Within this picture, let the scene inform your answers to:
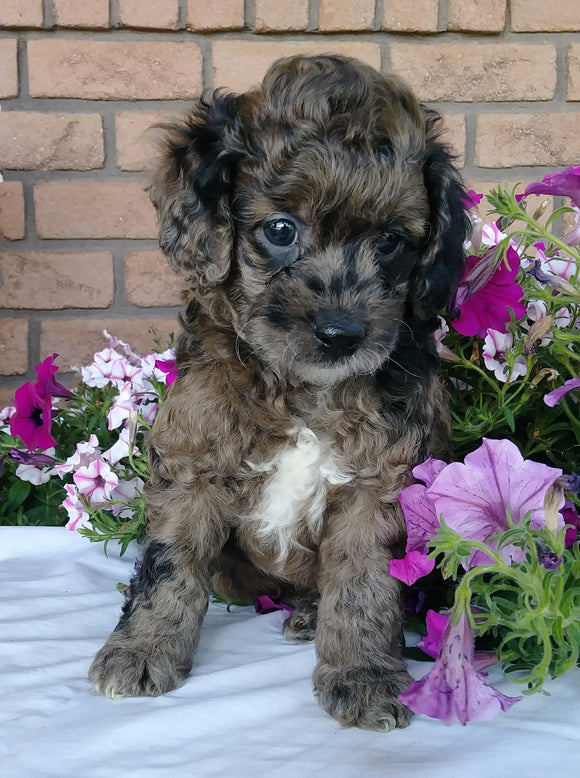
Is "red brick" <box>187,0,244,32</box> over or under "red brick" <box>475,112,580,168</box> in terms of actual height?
over

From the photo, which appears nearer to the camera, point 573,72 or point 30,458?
point 30,458

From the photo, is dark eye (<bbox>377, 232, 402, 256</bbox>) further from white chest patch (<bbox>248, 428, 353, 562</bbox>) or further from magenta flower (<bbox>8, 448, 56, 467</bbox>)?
magenta flower (<bbox>8, 448, 56, 467</bbox>)

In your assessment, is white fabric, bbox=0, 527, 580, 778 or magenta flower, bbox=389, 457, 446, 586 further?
magenta flower, bbox=389, 457, 446, 586

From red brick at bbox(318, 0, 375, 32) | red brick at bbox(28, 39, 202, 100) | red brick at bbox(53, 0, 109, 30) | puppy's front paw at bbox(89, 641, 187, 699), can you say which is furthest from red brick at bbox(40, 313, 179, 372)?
puppy's front paw at bbox(89, 641, 187, 699)

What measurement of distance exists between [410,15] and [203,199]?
1631 millimetres

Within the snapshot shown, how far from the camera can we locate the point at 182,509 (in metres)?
1.59

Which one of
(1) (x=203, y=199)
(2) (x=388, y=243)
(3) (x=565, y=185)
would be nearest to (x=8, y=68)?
(1) (x=203, y=199)

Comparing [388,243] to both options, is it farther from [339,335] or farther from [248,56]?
[248,56]

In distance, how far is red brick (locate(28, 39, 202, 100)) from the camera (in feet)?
8.73

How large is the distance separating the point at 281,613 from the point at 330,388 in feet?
2.06

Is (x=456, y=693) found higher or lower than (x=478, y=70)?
lower

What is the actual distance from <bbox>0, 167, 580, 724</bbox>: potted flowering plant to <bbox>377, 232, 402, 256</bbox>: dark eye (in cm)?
17

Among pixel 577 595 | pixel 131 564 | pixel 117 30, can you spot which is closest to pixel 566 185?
pixel 577 595

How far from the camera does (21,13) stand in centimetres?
262
